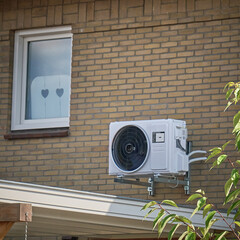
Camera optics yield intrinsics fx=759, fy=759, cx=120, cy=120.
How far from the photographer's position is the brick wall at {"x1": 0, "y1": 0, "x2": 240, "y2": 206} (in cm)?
927

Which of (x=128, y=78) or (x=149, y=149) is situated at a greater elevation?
(x=128, y=78)

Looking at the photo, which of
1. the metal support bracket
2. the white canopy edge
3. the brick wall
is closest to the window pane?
the brick wall

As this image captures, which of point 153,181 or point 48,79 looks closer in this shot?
point 153,181

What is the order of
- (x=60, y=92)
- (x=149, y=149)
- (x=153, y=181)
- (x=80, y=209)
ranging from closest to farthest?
(x=80, y=209) < (x=149, y=149) < (x=153, y=181) < (x=60, y=92)

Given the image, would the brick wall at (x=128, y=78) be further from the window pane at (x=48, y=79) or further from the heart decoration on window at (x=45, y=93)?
the heart decoration on window at (x=45, y=93)

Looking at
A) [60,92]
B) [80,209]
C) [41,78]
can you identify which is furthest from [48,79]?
[80,209]

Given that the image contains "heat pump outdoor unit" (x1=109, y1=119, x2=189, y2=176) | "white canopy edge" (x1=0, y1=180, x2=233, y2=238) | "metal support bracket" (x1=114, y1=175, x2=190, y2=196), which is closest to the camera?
"white canopy edge" (x1=0, y1=180, x2=233, y2=238)

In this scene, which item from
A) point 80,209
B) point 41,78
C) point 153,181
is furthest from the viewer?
point 41,78

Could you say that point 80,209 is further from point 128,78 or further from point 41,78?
point 41,78

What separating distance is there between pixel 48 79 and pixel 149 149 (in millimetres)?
2367

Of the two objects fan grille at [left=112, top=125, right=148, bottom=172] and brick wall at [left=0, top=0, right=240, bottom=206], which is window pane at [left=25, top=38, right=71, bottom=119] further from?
fan grille at [left=112, top=125, right=148, bottom=172]

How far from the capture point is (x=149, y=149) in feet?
28.3

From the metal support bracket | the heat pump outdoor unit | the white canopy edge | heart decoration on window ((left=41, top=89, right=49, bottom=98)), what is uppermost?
heart decoration on window ((left=41, top=89, right=49, bottom=98))

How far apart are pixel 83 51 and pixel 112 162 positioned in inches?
79.1
